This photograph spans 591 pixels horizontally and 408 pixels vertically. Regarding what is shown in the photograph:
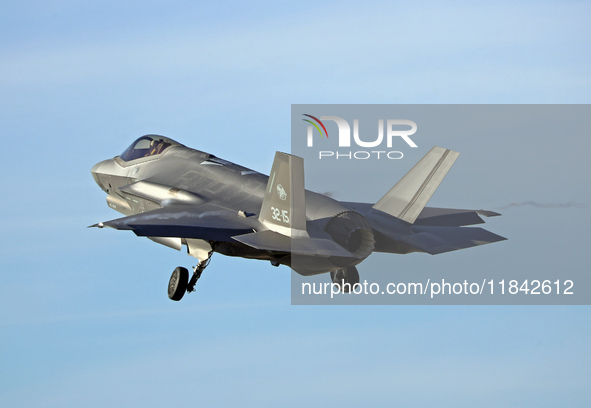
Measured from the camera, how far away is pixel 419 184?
29.6 meters

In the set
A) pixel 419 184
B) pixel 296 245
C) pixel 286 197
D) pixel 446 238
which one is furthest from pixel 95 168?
pixel 446 238

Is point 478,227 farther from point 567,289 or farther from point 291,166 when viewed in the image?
point 291,166

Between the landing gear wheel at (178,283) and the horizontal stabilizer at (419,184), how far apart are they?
573 cm

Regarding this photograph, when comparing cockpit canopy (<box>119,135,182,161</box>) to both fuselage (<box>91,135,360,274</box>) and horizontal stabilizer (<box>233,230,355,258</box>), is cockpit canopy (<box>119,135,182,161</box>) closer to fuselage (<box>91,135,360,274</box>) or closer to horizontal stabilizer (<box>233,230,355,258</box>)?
fuselage (<box>91,135,360,274</box>)

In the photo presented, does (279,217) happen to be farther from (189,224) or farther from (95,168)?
(95,168)

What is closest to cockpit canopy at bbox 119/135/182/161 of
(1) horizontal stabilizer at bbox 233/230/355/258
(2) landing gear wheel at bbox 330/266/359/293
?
(2) landing gear wheel at bbox 330/266/359/293

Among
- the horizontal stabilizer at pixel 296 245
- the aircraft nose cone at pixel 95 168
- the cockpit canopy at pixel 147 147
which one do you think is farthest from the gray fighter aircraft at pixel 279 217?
the aircraft nose cone at pixel 95 168

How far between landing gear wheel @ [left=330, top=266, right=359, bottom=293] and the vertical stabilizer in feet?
13.9

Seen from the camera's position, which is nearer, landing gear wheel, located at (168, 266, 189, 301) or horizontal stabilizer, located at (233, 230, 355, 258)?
horizontal stabilizer, located at (233, 230, 355, 258)

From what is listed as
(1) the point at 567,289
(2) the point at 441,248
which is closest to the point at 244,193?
(2) the point at 441,248

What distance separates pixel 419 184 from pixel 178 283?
7.10 metres

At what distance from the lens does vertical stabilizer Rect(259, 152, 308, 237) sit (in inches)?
1048

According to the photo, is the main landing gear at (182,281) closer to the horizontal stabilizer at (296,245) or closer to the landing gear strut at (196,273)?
the landing gear strut at (196,273)

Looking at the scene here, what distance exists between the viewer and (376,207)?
98.8 feet
